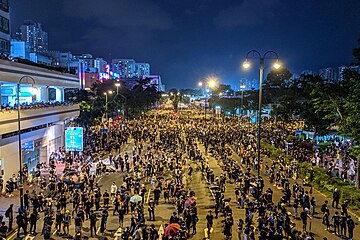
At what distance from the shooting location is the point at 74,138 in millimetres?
29094

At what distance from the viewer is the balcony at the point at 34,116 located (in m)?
23.9

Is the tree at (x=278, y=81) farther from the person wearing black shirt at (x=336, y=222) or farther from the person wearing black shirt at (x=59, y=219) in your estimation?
the person wearing black shirt at (x=59, y=219)

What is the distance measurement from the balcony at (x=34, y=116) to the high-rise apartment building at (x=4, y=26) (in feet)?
26.5

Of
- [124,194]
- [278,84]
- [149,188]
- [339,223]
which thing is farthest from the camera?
[278,84]

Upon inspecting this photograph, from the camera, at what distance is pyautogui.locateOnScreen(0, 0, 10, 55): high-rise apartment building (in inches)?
1429

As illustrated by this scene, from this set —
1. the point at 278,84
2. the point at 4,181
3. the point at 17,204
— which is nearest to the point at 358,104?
the point at 17,204

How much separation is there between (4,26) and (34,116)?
45.7 feet

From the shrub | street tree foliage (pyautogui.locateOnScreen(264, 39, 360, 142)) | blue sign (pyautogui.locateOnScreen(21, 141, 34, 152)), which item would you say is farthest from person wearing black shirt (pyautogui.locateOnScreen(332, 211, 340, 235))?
blue sign (pyautogui.locateOnScreen(21, 141, 34, 152))

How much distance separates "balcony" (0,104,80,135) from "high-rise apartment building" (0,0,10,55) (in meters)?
8.09

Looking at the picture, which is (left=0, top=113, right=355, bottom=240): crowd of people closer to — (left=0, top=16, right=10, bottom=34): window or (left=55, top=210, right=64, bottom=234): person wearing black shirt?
(left=55, top=210, right=64, bottom=234): person wearing black shirt

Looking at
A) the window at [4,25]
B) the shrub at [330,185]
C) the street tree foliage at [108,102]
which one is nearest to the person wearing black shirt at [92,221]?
the shrub at [330,185]

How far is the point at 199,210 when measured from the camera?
18.8 metres

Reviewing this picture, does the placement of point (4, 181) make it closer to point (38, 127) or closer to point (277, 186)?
point (38, 127)

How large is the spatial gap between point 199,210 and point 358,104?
36.4 feet
